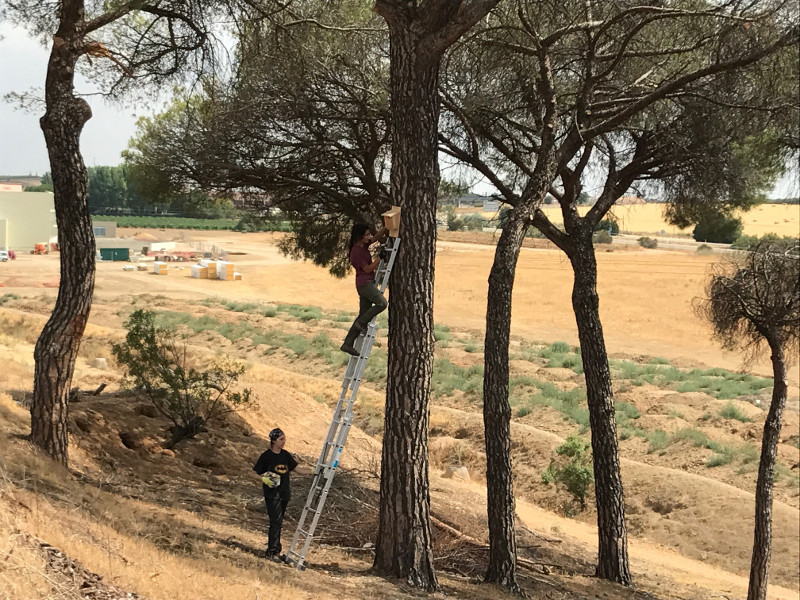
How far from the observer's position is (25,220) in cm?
4384

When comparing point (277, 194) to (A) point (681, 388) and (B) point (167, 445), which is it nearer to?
(B) point (167, 445)

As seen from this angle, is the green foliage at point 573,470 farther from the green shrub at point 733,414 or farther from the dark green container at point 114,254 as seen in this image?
the dark green container at point 114,254

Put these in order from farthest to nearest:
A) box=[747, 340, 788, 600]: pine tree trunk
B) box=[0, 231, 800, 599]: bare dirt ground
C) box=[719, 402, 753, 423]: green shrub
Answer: box=[719, 402, 753, 423]: green shrub
box=[747, 340, 788, 600]: pine tree trunk
box=[0, 231, 800, 599]: bare dirt ground

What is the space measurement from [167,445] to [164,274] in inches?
1986

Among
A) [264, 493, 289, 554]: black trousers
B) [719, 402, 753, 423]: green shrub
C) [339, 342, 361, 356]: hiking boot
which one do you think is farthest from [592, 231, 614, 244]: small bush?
[264, 493, 289, 554]: black trousers

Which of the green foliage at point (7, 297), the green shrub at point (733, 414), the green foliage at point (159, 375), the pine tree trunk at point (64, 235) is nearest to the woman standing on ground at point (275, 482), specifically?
the pine tree trunk at point (64, 235)

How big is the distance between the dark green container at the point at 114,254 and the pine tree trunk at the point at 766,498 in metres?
58.9

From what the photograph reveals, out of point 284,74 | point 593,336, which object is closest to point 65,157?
point 284,74

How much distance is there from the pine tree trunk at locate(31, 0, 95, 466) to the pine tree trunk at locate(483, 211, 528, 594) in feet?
15.4

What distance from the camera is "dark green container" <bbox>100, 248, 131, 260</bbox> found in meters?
65.4

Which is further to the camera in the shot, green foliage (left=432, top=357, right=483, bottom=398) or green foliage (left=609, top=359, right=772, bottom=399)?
green foliage (left=609, top=359, right=772, bottom=399)

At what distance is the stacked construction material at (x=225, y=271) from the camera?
6588cm

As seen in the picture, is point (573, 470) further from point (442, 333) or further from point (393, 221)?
point (442, 333)

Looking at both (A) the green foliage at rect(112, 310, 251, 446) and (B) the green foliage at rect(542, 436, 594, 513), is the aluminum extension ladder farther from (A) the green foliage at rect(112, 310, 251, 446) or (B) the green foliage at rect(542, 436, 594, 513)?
(B) the green foliage at rect(542, 436, 594, 513)
